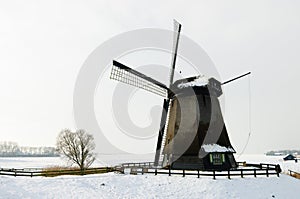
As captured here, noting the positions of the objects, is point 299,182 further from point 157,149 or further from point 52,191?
point 52,191

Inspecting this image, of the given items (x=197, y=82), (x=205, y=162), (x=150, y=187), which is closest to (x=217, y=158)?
(x=205, y=162)

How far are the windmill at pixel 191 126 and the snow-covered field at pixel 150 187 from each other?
12.2 feet

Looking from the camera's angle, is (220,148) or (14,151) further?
(14,151)

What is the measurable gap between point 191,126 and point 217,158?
12.1 feet

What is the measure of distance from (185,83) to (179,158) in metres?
7.30

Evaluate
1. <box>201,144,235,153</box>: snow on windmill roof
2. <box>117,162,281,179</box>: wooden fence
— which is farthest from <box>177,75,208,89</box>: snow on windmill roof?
<box>117,162,281,179</box>: wooden fence

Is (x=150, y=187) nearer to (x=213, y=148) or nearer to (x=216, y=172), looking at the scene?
(x=216, y=172)

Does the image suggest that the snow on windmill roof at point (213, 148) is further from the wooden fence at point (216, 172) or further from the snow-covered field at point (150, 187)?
the snow-covered field at point (150, 187)

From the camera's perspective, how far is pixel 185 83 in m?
26.0

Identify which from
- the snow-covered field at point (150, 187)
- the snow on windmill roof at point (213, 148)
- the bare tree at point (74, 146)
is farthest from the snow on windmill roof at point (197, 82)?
the bare tree at point (74, 146)

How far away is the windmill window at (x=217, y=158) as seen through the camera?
77.6 feet

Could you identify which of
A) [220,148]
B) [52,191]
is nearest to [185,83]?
[220,148]

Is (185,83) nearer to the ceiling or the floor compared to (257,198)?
nearer to the ceiling

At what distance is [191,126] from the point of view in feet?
80.2
